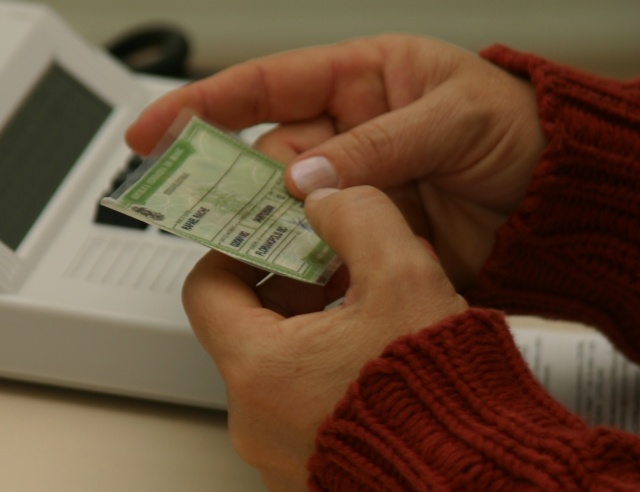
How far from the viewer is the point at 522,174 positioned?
65cm

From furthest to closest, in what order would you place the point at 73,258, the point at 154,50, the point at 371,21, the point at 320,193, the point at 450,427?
the point at 371,21, the point at 154,50, the point at 73,258, the point at 320,193, the point at 450,427

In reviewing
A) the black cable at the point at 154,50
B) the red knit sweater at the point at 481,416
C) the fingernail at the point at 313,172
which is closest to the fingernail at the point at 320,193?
the fingernail at the point at 313,172

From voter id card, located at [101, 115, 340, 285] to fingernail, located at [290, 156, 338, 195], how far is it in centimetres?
2

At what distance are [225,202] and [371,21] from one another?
785mm

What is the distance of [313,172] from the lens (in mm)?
588

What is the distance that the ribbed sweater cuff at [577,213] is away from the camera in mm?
612

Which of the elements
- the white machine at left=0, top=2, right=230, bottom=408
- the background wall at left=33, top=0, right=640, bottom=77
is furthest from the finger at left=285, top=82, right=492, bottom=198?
the background wall at left=33, top=0, right=640, bottom=77

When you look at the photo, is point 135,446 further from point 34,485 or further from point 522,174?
point 522,174

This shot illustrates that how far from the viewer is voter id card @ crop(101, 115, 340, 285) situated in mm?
551

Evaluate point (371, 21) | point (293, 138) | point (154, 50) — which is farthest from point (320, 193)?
point (371, 21)

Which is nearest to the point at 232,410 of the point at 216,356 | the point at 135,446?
the point at 216,356

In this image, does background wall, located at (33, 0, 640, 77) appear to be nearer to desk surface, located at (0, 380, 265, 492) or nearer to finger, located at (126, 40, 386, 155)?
finger, located at (126, 40, 386, 155)

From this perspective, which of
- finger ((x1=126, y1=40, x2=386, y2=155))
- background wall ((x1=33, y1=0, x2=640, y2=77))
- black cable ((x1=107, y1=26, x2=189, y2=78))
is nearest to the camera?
finger ((x1=126, y1=40, x2=386, y2=155))

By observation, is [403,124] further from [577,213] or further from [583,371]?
[583,371]
